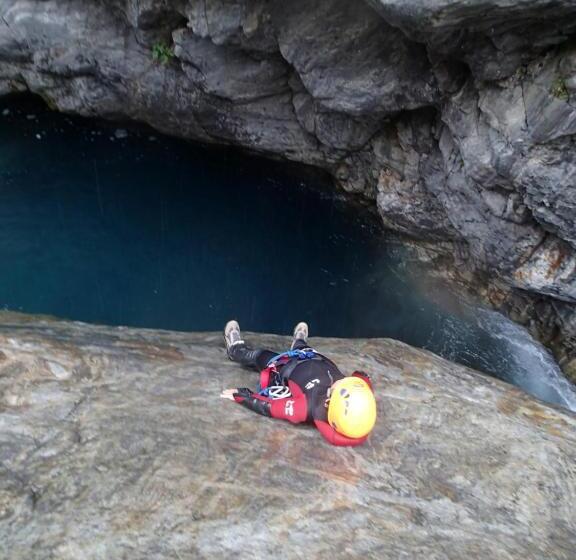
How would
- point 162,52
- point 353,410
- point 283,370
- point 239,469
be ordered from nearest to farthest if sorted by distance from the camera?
point 239,469 → point 353,410 → point 283,370 → point 162,52

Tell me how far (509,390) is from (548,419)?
742mm

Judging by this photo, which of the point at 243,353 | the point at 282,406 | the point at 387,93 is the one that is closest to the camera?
the point at 282,406

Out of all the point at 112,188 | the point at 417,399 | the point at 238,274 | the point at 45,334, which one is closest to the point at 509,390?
the point at 417,399

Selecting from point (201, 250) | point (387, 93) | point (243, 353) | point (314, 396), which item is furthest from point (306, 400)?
point (201, 250)

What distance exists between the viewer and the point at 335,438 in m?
5.32

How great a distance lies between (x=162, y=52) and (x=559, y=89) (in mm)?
8307

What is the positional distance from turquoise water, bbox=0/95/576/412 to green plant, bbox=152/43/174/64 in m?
3.53

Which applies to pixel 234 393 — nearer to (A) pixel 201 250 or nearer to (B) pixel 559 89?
(B) pixel 559 89

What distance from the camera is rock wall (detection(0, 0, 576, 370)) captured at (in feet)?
25.3

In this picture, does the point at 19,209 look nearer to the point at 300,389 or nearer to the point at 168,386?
the point at 168,386

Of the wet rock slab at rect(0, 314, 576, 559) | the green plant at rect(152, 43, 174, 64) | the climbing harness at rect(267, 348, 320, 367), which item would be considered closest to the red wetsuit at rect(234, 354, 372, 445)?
the wet rock slab at rect(0, 314, 576, 559)

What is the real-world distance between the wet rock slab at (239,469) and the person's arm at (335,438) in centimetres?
10

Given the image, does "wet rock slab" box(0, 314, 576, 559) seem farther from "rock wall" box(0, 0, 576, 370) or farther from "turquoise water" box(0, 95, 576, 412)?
"turquoise water" box(0, 95, 576, 412)

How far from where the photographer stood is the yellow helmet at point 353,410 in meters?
5.18
